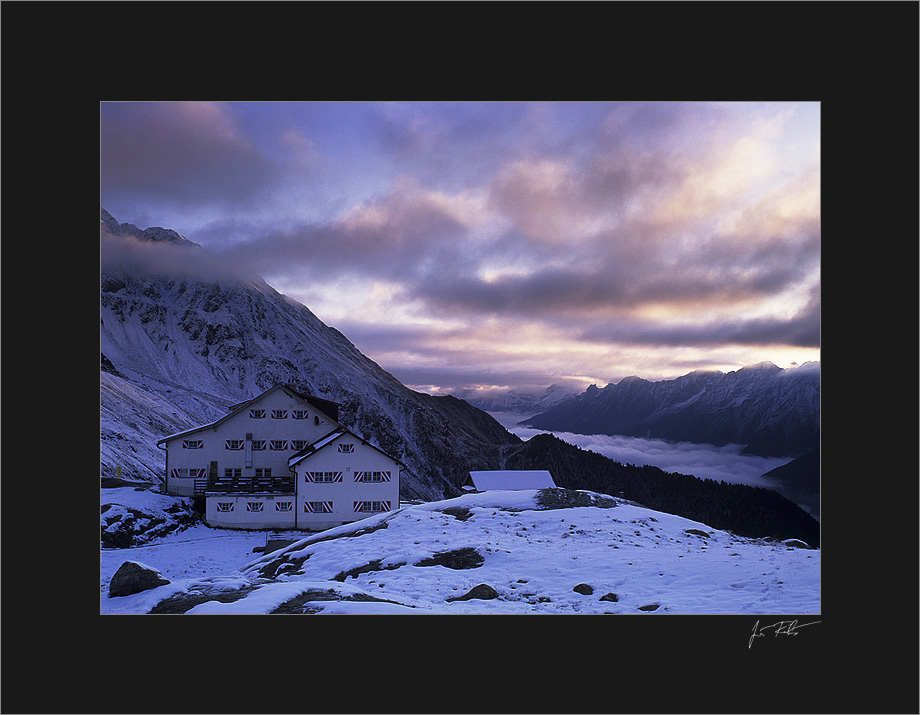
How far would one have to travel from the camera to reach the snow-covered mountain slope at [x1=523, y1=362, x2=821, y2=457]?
32.8 m

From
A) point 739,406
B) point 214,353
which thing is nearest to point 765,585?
point 739,406

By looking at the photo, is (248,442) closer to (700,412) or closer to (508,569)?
(508,569)

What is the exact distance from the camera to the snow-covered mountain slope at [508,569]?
39.1 feet

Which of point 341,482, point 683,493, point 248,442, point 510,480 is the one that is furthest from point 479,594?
point 683,493

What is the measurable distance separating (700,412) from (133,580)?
47.9 m

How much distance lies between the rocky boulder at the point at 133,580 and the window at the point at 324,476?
21969 mm

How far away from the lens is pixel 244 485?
1431 inches

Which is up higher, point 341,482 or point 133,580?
point 133,580

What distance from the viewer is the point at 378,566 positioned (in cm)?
1678
